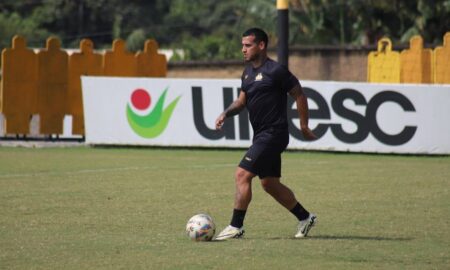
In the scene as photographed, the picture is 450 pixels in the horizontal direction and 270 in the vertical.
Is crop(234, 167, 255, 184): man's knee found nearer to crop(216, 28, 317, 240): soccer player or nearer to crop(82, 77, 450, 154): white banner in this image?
crop(216, 28, 317, 240): soccer player

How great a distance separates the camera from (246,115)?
22.7 m

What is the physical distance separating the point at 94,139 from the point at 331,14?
68.6ft

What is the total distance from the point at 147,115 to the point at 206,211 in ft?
35.0

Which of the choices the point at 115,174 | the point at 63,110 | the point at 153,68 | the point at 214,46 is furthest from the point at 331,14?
the point at 115,174

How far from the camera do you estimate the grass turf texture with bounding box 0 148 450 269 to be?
9.21 m

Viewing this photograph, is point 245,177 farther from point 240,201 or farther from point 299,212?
point 299,212

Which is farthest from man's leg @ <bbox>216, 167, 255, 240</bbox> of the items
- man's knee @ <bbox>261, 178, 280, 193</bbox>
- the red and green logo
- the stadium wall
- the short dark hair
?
the stadium wall

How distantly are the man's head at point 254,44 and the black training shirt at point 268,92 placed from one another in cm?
18

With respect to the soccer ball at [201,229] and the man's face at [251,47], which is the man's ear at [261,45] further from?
the soccer ball at [201,229]

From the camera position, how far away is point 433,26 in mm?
40875

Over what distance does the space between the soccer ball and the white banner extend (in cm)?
1215

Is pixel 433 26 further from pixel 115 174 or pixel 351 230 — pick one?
pixel 351 230

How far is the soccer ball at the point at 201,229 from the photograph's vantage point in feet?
33.3

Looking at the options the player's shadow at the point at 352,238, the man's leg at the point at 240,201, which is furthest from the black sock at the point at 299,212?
the man's leg at the point at 240,201
